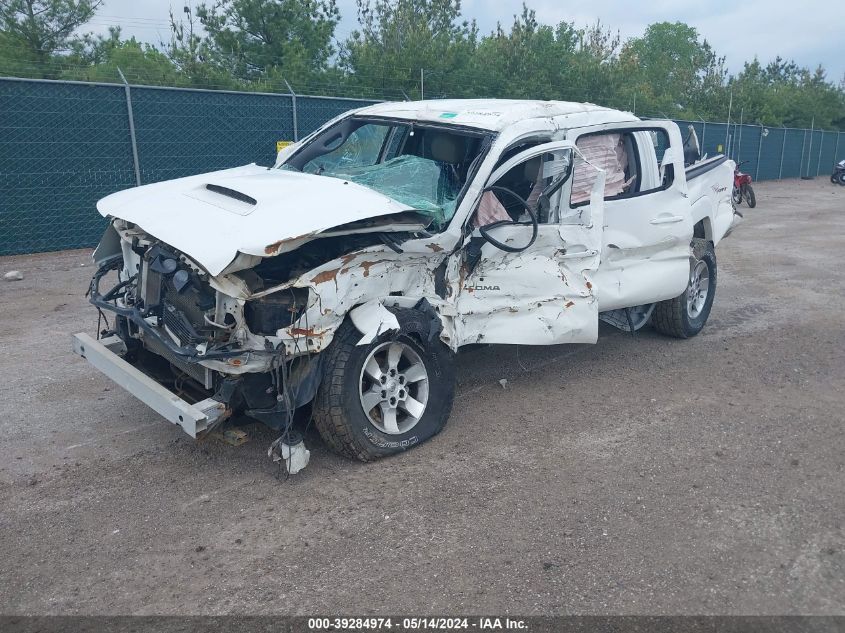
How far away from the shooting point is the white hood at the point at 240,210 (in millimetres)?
3787

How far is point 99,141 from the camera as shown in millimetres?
11070

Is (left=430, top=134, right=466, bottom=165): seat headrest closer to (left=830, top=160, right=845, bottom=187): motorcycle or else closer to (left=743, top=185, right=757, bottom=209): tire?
(left=743, top=185, right=757, bottom=209): tire

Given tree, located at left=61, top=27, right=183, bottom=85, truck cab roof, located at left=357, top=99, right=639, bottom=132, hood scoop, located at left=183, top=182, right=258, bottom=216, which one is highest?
tree, located at left=61, top=27, right=183, bottom=85

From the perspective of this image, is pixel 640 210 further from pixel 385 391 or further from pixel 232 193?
pixel 232 193

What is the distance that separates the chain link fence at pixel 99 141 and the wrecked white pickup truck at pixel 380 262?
6078mm

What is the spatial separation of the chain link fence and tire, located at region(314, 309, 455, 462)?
27.2ft

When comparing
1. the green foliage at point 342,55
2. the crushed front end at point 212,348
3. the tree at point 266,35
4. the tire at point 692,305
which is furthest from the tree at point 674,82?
the crushed front end at point 212,348

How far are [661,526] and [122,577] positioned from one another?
2.56m

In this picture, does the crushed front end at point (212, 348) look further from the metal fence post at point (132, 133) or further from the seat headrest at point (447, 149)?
the metal fence post at point (132, 133)

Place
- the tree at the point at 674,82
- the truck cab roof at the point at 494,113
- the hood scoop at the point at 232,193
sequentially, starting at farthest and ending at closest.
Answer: the tree at the point at 674,82 → the truck cab roof at the point at 494,113 → the hood scoop at the point at 232,193

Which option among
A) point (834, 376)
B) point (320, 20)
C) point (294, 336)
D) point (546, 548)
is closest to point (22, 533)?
point (294, 336)

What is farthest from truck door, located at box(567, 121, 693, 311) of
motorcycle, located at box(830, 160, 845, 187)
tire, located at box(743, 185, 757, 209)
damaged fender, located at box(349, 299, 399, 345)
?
motorcycle, located at box(830, 160, 845, 187)

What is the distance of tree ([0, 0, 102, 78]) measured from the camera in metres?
22.9

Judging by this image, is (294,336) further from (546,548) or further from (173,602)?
(546,548)
